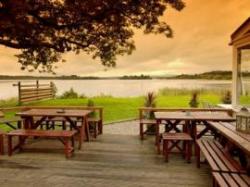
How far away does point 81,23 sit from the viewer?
959 centimetres

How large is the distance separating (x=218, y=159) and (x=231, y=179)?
0.85 meters

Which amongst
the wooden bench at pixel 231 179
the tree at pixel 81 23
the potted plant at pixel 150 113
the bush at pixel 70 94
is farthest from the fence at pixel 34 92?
the wooden bench at pixel 231 179

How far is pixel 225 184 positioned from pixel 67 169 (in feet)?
9.37

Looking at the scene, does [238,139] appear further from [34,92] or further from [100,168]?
[34,92]

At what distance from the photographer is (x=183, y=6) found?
914cm

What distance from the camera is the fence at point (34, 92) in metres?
17.6

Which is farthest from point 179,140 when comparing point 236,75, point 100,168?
point 236,75

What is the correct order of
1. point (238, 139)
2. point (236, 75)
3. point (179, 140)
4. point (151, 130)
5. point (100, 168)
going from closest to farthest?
point (238, 139) → point (100, 168) → point (179, 140) → point (151, 130) → point (236, 75)

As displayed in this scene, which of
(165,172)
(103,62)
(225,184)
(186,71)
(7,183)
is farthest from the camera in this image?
(186,71)

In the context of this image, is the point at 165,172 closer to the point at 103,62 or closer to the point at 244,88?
the point at 244,88

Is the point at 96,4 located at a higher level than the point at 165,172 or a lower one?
higher

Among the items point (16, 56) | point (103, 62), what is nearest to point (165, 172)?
point (103, 62)

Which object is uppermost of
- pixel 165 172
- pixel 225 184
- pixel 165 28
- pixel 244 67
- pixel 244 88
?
pixel 165 28

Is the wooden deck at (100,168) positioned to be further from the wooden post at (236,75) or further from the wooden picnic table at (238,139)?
the wooden post at (236,75)
